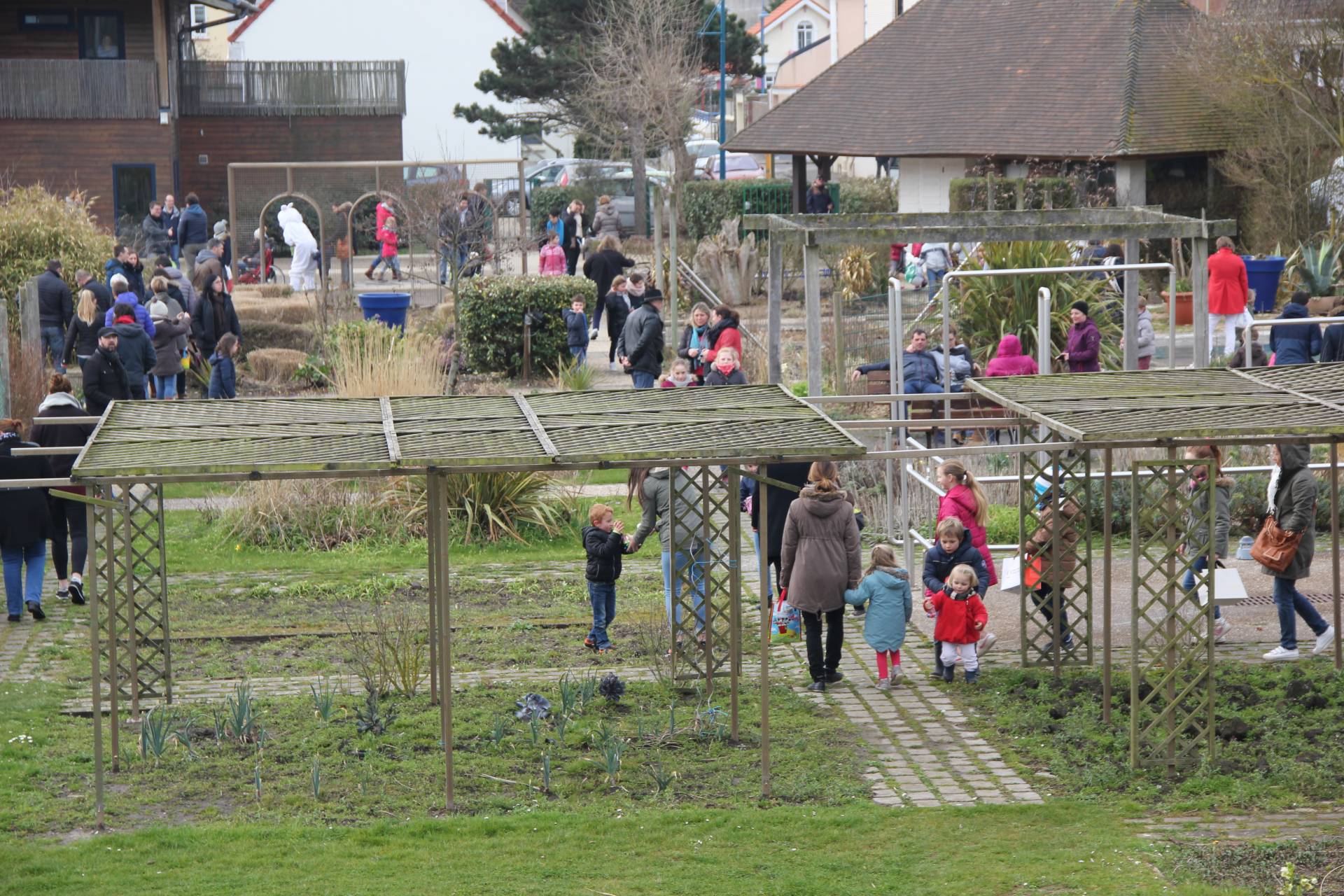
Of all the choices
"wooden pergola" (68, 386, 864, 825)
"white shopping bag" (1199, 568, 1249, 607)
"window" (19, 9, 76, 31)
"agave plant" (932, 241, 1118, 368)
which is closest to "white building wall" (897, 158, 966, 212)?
"agave plant" (932, 241, 1118, 368)

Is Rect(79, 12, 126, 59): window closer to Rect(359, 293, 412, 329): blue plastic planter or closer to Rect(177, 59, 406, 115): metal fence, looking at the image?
Rect(177, 59, 406, 115): metal fence

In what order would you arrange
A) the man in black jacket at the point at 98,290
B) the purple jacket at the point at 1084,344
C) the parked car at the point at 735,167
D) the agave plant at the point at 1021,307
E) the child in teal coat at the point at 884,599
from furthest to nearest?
the parked car at the point at 735,167 → the man in black jacket at the point at 98,290 → the agave plant at the point at 1021,307 → the purple jacket at the point at 1084,344 → the child in teal coat at the point at 884,599

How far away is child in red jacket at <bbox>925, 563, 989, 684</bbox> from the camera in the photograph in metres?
10.4

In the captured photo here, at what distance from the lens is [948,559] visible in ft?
35.1

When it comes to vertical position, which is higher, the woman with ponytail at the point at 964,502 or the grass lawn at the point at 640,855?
the woman with ponytail at the point at 964,502

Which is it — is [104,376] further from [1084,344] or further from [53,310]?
[1084,344]

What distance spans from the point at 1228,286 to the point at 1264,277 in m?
4.05

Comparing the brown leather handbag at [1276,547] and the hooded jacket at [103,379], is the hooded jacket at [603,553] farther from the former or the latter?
the hooded jacket at [103,379]

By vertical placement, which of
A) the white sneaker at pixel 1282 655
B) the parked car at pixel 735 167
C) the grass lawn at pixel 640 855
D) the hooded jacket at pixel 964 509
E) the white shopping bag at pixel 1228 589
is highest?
the parked car at pixel 735 167

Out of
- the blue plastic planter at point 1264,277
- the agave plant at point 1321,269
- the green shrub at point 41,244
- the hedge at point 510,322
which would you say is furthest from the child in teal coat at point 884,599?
the blue plastic planter at point 1264,277

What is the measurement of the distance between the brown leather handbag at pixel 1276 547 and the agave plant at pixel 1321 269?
1192cm

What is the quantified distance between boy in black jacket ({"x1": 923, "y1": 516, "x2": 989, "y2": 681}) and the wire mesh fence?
12357mm

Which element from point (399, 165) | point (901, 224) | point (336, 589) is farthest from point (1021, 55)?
point (336, 589)

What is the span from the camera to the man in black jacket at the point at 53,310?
765 inches
